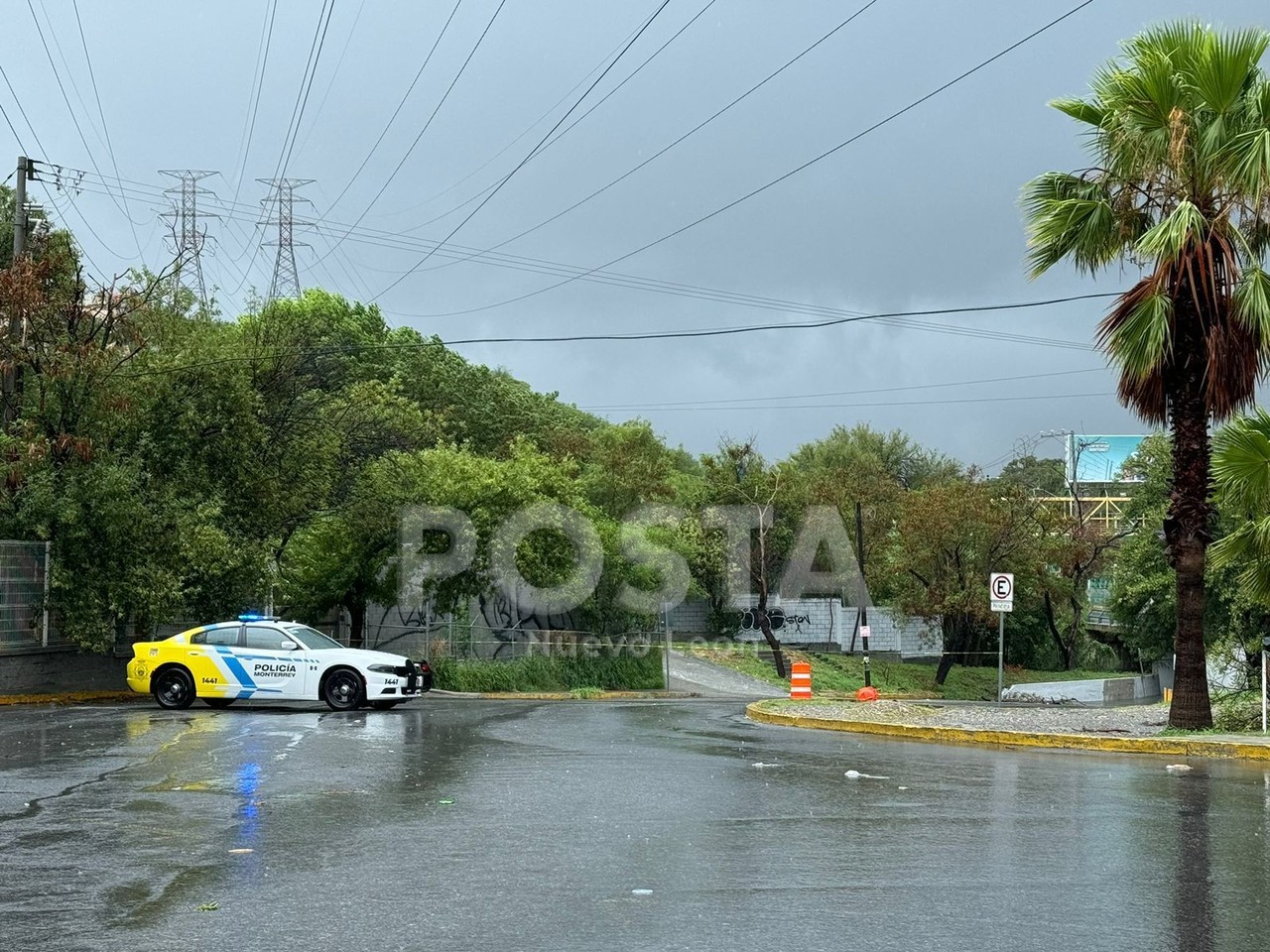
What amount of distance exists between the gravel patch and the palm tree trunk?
2.36ft

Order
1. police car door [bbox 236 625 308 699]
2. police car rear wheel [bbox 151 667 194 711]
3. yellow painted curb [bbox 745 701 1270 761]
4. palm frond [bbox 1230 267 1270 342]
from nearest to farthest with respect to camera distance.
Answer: yellow painted curb [bbox 745 701 1270 761]
palm frond [bbox 1230 267 1270 342]
police car door [bbox 236 625 308 699]
police car rear wheel [bbox 151 667 194 711]

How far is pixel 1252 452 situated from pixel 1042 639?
43660mm

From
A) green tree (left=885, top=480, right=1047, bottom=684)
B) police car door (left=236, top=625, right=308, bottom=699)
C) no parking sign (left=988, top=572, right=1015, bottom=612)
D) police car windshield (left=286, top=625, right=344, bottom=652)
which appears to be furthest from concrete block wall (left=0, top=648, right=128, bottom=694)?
green tree (left=885, top=480, right=1047, bottom=684)

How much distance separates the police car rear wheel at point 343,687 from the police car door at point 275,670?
42 centimetres

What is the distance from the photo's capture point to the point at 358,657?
22438mm

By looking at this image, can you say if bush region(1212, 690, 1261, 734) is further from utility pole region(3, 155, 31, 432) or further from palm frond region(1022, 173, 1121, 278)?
utility pole region(3, 155, 31, 432)

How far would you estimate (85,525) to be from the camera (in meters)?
26.6

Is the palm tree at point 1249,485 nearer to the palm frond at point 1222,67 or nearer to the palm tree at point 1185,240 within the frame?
the palm tree at point 1185,240

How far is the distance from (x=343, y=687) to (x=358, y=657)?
55 centimetres

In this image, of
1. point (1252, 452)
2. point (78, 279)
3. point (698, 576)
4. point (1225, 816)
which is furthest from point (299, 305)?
point (1225, 816)

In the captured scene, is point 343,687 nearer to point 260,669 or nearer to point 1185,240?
point 260,669

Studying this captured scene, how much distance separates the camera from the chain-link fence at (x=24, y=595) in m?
25.9

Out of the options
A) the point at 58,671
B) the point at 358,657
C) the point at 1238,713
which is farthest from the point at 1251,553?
the point at 58,671

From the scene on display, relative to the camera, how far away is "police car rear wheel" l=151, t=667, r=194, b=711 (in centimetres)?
2245
